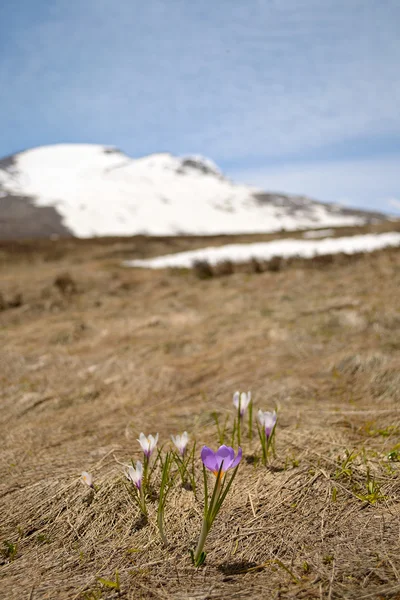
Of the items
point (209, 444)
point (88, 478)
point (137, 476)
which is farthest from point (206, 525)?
point (209, 444)

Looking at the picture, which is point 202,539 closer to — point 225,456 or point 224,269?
point 225,456

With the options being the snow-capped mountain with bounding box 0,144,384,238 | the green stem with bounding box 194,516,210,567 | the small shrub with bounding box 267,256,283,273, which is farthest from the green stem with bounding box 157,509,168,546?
the snow-capped mountain with bounding box 0,144,384,238

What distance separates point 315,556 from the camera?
4.35 ft

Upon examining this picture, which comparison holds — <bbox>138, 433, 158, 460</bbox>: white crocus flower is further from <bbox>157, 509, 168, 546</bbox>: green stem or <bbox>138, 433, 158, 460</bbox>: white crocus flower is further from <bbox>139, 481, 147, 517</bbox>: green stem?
<bbox>157, 509, 168, 546</bbox>: green stem

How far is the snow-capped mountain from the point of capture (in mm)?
47781

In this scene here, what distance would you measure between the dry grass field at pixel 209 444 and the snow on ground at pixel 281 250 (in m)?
4.34

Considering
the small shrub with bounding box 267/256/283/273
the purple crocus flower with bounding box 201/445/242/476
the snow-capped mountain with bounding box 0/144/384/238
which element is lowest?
the purple crocus flower with bounding box 201/445/242/476

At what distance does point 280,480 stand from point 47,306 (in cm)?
Answer: 550

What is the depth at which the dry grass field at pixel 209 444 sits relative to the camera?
4.31 feet

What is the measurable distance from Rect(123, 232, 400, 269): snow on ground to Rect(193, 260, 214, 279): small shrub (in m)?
0.45

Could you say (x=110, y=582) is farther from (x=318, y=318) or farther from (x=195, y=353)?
(x=318, y=318)

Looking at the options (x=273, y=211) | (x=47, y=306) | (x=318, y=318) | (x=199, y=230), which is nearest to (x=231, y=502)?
(x=318, y=318)

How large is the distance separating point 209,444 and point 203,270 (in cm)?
685

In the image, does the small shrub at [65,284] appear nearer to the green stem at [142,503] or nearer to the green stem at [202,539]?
the green stem at [142,503]
